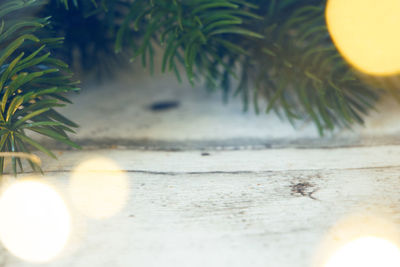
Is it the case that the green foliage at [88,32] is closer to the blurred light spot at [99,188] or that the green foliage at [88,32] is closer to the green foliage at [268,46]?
the green foliage at [268,46]

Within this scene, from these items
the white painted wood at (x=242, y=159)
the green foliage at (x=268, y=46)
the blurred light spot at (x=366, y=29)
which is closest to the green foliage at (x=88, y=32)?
the green foliage at (x=268, y=46)

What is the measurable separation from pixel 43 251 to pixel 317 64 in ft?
1.28

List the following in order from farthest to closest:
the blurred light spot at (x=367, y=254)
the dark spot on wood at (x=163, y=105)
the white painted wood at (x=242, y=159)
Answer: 1. the dark spot on wood at (x=163, y=105)
2. the white painted wood at (x=242, y=159)
3. the blurred light spot at (x=367, y=254)

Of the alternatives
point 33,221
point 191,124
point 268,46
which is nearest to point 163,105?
point 191,124

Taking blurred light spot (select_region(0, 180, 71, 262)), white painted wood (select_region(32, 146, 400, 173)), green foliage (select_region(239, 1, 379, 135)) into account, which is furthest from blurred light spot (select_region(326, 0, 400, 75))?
blurred light spot (select_region(0, 180, 71, 262))

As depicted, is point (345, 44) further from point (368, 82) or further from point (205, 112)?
point (205, 112)

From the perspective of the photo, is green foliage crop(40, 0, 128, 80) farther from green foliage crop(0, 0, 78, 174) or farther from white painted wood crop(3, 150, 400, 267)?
white painted wood crop(3, 150, 400, 267)

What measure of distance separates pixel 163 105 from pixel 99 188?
0.26m

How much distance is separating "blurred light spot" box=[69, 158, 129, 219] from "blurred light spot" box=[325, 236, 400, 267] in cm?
21

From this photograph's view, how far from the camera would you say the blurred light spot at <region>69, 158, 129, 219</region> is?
1.14ft

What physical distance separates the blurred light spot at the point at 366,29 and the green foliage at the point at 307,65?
0.6 inches

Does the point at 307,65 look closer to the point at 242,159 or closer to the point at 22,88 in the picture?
the point at 242,159

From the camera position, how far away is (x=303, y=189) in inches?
14.4

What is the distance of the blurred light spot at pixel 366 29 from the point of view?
42cm
